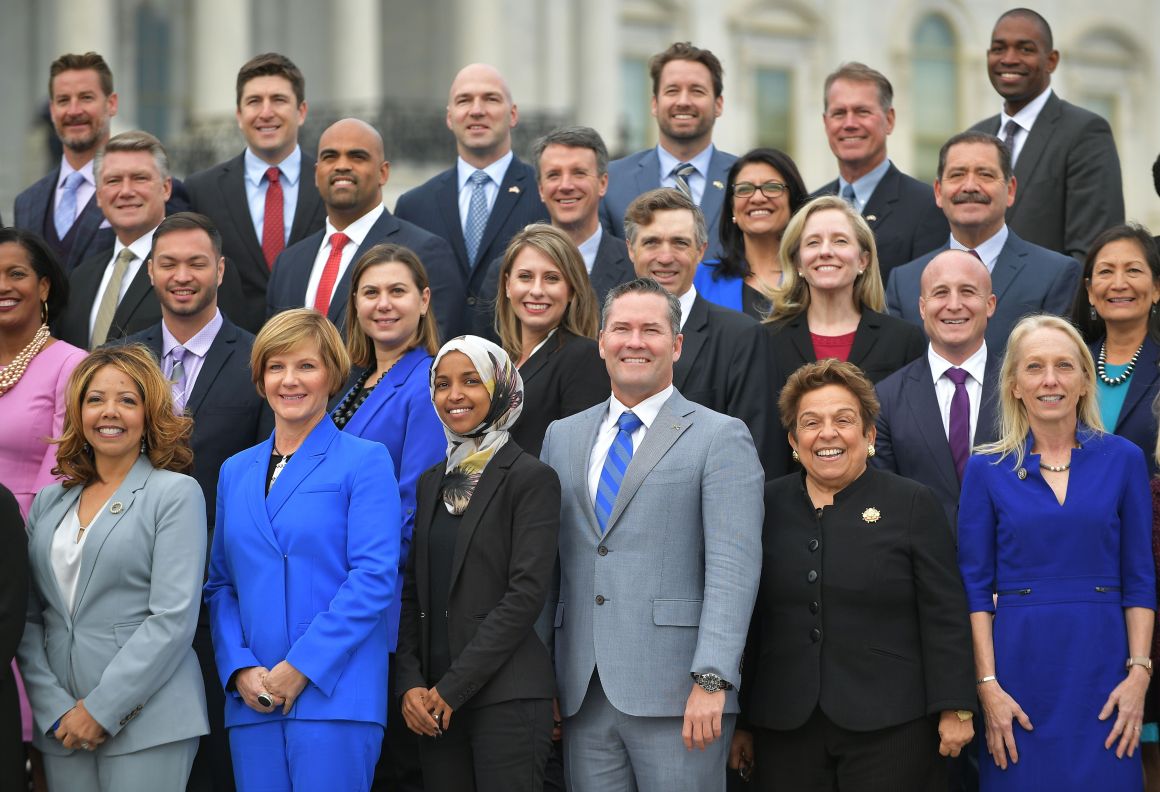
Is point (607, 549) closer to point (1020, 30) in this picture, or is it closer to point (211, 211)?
point (211, 211)

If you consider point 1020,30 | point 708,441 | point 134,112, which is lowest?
point 708,441

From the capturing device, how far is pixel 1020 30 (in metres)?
9.44

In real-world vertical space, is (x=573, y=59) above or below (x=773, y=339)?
above

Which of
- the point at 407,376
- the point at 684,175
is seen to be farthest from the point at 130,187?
the point at 684,175

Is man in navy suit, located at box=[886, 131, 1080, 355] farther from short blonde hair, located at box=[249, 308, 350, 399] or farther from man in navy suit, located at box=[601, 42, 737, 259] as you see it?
short blonde hair, located at box=[249, 308, 350, 399]

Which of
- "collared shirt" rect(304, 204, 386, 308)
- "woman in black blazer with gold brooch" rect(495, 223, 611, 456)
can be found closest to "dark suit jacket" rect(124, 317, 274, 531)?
"collared shirt" rect(304, 204, 386, 308)

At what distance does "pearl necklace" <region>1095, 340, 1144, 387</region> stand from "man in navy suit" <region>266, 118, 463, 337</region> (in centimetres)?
290

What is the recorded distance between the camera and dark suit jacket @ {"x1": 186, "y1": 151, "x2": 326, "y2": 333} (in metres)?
8.98

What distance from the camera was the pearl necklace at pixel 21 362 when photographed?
285 inches

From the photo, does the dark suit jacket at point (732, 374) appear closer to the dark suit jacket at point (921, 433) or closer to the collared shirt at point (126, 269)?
the dark suit jacket at point (921, 433)

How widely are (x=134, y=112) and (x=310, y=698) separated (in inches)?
851

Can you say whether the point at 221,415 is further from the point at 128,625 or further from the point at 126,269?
the point at 126,269

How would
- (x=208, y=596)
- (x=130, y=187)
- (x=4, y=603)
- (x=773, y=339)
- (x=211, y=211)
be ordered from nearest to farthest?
(x=4, y=603)
(x=208, y=596)
(x=773, y=339)
(x=130, y=187)
(x=211, y=211)

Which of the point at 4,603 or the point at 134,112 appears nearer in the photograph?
the point at 4,603
